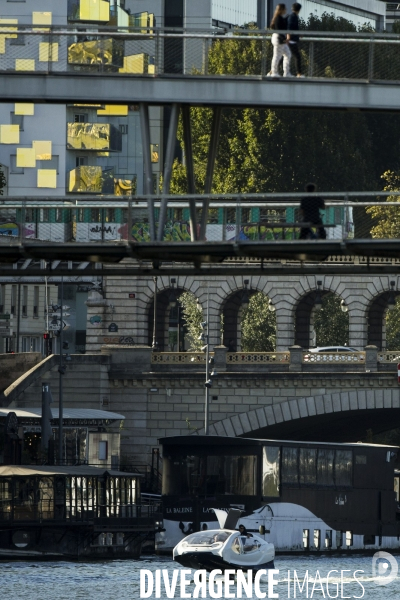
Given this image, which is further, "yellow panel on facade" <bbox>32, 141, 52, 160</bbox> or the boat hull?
"yellow panel on facade" <bbox>32, 141, 52, 160</bbox>

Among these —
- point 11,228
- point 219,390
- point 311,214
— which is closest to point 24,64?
point 11,228

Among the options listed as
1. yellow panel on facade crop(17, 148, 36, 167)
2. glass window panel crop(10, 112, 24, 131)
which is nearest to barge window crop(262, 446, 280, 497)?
glass window panel crop(10, 112, 24, 131)

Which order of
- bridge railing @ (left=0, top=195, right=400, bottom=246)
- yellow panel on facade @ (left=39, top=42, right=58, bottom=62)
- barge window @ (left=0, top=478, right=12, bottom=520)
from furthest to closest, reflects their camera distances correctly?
barge window @ (left=0, top=478, right=12, bottom=520) < yellow panel on facade @ (left=39, top=42, right=58, bottom=62) < bridge railing @ (left=0, top=195, right=400, bottom=246)

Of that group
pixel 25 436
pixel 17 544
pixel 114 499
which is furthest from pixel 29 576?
pixel 25 436

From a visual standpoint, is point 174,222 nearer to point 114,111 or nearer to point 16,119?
point 16,119

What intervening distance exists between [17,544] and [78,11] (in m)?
64.2

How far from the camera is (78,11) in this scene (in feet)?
406

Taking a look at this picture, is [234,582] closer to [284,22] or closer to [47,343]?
Answer: [284,22]

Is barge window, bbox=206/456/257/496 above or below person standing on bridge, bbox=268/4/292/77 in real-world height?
below

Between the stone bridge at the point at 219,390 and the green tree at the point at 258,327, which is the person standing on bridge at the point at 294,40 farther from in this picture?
the green tree at the point at 258,327

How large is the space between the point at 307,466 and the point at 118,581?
1855 centimetres

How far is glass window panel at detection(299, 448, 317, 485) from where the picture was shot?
258 feet

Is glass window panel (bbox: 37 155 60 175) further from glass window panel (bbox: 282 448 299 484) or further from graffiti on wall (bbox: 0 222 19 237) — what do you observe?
graffiti on wall (bbox: 0 222 19 237)

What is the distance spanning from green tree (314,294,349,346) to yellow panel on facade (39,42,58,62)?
76647 millimetres
